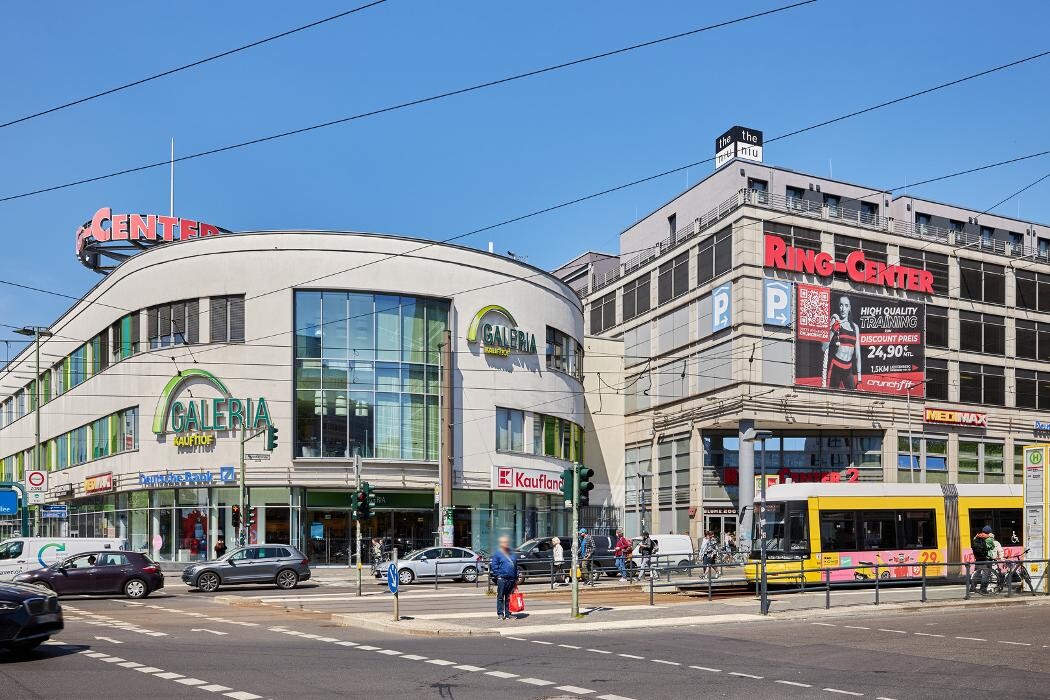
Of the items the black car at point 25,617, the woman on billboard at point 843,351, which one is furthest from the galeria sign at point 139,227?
the black car at point 25,617

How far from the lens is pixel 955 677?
13773mm

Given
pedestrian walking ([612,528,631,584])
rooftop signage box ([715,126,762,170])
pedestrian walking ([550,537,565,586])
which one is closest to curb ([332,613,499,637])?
pedestrian walking ([550,537,565,586])

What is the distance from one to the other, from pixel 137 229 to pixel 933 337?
46249 millimetres

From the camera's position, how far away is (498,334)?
51.8 metres

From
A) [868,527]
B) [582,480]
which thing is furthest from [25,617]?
[868,527]

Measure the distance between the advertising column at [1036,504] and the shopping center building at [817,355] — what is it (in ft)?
89.5

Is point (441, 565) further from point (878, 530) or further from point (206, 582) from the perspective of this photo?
point (878, 530)

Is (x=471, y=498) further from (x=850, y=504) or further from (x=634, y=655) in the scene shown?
(x=634, y=655)

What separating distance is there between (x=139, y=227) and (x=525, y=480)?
84.4ft

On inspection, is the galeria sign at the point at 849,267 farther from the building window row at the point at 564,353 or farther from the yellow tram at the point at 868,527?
the yellow tram at the point at 868,527

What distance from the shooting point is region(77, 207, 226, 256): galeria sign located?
58094 mm

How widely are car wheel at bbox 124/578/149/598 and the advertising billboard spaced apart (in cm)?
3744

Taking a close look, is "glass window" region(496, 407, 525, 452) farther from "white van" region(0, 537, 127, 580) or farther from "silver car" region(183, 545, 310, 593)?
"white van" region(0, 537, 127, 580)

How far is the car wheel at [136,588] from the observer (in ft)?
106
